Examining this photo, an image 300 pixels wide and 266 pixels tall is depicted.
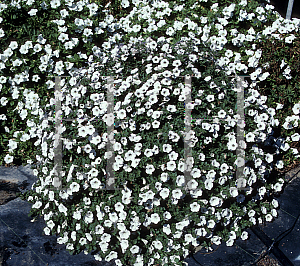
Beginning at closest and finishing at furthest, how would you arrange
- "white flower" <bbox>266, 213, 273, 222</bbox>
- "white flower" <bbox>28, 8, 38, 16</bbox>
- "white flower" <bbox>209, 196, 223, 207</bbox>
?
1. "white flower" <bbox>209, 196, 223, 207</bbox>
2. "white flower" <bbox>266, 213, 273, 222</bbox>
3. "white flower" <bbox>28, 8, 38, 16</bbox>

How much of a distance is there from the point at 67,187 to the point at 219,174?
5.36 ft

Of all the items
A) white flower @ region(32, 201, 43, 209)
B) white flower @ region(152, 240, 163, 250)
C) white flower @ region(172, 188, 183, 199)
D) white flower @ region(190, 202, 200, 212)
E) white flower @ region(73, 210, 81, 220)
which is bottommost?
white flower @ region(152, 240, 163, 250)

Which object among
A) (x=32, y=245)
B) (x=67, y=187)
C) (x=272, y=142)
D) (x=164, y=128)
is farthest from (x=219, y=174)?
(x=32, y=245)

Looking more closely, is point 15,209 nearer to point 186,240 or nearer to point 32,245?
point 32,245

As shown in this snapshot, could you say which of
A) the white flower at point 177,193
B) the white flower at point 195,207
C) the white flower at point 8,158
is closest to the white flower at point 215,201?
the white flower at point 195,207

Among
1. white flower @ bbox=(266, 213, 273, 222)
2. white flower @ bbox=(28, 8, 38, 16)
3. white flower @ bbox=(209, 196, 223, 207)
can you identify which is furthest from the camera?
white flower @ bbox=(28, 8, 38, 16)

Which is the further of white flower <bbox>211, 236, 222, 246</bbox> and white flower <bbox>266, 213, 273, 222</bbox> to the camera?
white flower <bbox>266, 213, 273, 222</bbox>

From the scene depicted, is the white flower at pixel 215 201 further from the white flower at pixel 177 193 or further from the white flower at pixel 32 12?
the white flower at pixel 32 12

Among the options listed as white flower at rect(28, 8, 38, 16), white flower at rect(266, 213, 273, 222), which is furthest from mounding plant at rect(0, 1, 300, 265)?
white flower at rect(28, 8, 38, 16)

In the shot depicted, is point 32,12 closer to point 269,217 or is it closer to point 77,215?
point 77,215

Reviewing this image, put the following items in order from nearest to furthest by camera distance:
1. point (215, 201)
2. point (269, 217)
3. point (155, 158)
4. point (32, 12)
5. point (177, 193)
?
point (177, 193) < point (215, 201) < point (155, 158) < point (269, 217) < point (32, 12)

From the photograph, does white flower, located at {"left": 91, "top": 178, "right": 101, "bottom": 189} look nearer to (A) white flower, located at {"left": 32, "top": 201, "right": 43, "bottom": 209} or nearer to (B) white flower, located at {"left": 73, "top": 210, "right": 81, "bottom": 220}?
(B) white flower, located at {"left": 73, "top": 210, "right": 81, "bottom": 220}

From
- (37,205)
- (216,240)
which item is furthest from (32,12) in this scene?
(216,240)

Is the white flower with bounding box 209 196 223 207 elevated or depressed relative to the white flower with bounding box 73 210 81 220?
elevated
